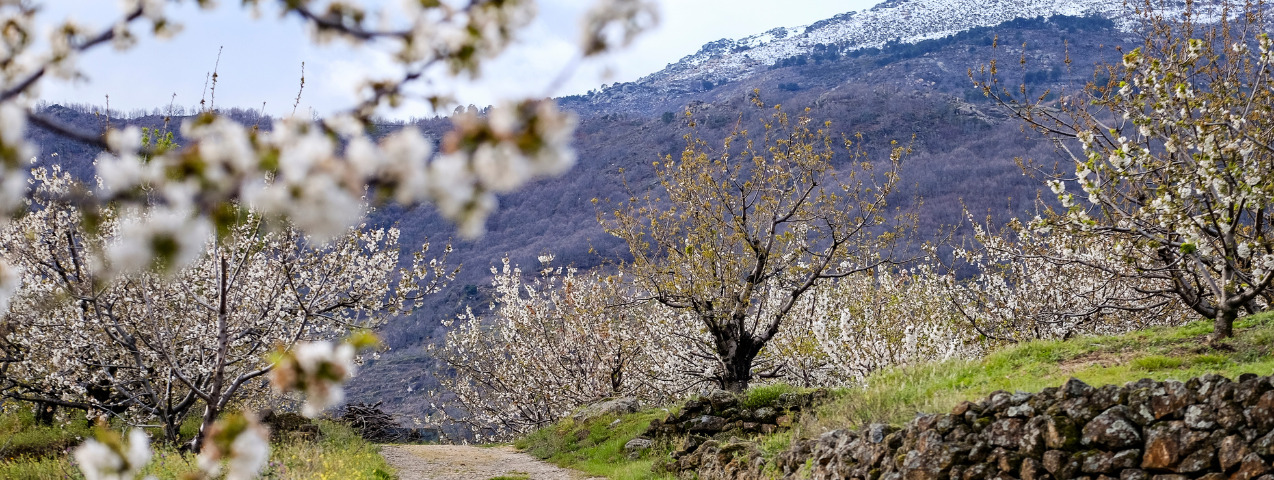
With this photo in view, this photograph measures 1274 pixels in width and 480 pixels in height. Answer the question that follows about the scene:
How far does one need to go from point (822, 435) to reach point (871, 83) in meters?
138

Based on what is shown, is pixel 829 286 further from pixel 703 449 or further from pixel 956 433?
pixel 956 433

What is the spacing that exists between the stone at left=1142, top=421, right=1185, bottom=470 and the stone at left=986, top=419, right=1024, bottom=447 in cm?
97

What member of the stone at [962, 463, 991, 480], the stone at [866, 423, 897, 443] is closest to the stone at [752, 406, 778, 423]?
the stone at [866, 423, 897, 443]

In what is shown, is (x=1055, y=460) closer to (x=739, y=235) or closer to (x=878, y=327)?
(x=739, y=235)

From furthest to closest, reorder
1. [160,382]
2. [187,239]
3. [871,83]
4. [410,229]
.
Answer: [871,83] → [410,229] → [160,382] → [187,239]

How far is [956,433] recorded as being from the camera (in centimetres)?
672

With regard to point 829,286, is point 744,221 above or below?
above

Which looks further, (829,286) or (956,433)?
(829,286)

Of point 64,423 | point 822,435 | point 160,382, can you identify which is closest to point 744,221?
point 822,435

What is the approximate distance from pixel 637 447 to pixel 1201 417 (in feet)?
29.9

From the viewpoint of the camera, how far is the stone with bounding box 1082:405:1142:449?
5.69 meters

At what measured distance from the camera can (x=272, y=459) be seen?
32.9 ft

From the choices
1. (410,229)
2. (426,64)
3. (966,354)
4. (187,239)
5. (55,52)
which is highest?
(410,229)

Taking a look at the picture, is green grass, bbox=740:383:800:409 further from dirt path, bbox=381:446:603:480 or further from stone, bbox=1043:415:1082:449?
stone, bbox=1043:415:1082:449
